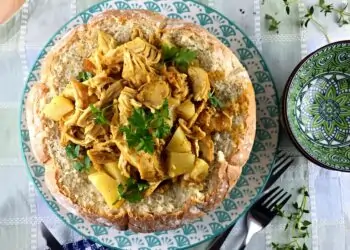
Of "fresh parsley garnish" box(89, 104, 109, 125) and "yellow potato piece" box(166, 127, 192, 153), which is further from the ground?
"fresh parsley garnish" box(89, 104, 109, 125)

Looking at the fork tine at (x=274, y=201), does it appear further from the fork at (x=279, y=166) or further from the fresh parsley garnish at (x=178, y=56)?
the fresh parsley garnish at (x=178, y=56)

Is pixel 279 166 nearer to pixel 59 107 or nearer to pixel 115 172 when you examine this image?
pixel 115 172

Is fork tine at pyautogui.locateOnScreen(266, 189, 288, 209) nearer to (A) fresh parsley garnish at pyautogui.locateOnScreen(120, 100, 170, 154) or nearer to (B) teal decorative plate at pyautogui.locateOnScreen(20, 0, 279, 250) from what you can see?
(B) teal decorative plate at pyautogui.locateOnScreen(20, 0, 279, 250)

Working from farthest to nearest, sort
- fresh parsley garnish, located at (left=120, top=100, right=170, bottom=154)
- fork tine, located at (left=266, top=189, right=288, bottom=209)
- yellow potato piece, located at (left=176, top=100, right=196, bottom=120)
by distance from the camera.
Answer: fork tine, located at (left=266, top=189, right=288, bottom=209) < yellow potato piece, located at (left=176, top=100, right=196, bottom=120) < fresh parsley garnish, located at (left=120, top=100, right=170, bottom=154)

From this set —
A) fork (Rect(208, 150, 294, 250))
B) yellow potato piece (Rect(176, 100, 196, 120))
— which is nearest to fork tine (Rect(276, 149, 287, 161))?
fork (Rect(208, 150, 294, 250))

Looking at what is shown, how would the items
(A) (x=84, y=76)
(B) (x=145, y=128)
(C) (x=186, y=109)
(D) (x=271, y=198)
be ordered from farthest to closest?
(D) (x=271, y=198), (A) (x=84, y=76), (C) (x=186, y=109), (B) (x=145, y=128)

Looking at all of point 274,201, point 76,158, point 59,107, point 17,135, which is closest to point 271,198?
point 274,201

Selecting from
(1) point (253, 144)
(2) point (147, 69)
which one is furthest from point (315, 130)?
(2) point (147, 69)
